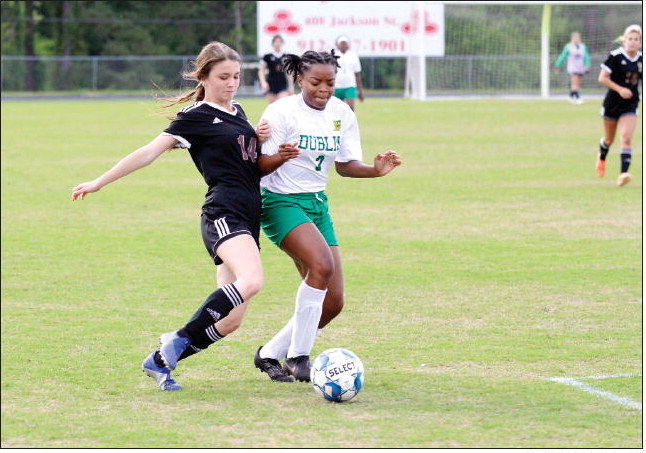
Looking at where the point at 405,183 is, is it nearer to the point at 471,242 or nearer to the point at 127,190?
the point at 127,190

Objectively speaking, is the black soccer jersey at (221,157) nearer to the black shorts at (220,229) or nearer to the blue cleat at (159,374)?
the black shorts at (220,229)

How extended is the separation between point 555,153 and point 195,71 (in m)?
15.5

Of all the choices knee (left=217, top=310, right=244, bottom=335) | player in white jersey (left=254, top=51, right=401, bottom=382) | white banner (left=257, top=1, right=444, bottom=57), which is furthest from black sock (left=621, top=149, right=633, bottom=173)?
white banner (left=257, top=1, right=444, bottom=57)

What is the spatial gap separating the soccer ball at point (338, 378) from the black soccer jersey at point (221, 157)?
882 mm

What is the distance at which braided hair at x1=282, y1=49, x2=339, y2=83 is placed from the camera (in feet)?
20.9

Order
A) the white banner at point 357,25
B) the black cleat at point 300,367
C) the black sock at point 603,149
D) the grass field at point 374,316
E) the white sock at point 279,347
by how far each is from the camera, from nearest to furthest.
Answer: the grass field at point 374,316 → the black cleat at point 300,367 → the white sock at point 279,347 → the black sock at point 603,149 → the white banner at point 357,25

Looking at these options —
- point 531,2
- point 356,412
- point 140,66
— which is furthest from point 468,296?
point 140,66

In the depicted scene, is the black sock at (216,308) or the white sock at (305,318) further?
the white sock at (305,318)

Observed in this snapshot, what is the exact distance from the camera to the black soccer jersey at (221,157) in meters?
6.14

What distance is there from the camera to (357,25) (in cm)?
4756

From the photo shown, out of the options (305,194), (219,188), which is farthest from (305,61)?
(219,188)

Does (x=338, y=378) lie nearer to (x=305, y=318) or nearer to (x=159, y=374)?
(x=305, y=318)

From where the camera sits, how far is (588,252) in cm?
1088

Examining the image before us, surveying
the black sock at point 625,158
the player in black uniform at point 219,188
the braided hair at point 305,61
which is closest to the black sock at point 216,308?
the player in black uniform at point 219,188
